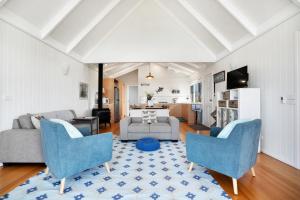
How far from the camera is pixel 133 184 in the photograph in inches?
79.0

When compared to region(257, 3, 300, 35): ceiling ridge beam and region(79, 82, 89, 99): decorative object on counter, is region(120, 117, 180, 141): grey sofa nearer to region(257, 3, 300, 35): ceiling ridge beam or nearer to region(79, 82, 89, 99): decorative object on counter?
region(79, 82, 89, 99): decorative object on counter

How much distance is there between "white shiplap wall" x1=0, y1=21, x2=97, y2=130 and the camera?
269 cm

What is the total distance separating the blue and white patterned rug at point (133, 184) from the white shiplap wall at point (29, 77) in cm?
148

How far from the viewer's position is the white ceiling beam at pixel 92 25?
4020 millimetres

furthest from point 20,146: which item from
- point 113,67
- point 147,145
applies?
point 113,67

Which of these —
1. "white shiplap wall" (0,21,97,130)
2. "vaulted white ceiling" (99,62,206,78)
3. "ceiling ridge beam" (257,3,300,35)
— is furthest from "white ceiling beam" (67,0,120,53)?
"ceiling ridge beam" (257,3,300,35)

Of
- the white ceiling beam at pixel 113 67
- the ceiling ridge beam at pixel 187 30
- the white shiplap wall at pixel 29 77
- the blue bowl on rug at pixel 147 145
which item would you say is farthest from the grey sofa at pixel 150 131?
the white ceiling beam at pixel 113 67

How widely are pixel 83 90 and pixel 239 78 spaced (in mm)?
4901

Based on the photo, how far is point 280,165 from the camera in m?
2.61

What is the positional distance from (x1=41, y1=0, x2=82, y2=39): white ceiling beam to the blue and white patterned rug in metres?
2.86

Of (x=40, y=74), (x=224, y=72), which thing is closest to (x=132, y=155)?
(x=40, y=74)

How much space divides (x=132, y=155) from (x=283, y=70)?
3.15 m

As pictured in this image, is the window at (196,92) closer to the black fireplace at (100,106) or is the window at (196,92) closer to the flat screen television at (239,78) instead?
the flat screen television at (239,78)

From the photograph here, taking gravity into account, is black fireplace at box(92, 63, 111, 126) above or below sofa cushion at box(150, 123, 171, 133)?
above
